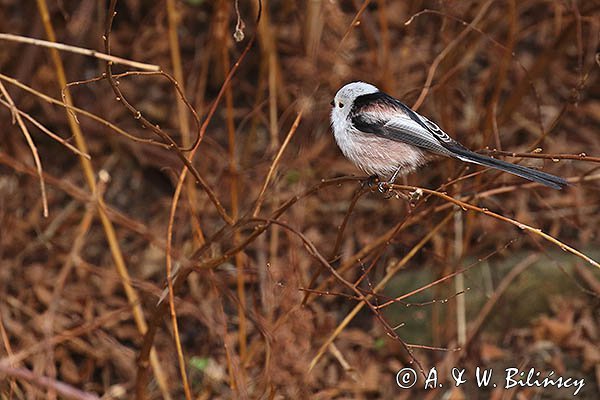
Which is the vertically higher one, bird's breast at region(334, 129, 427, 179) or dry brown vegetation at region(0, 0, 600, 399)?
bird's breast at region(334, 129, 427, 179)

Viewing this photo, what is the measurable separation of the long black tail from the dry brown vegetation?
123cm

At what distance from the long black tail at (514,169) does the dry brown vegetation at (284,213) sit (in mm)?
1230

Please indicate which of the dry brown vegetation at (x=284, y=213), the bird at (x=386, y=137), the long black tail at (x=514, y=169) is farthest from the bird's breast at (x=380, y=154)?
the dry brown vegetation at (x=284, y=213)

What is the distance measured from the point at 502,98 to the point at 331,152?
1264mm

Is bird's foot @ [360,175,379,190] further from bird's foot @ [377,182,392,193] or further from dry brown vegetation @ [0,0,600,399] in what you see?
dry brown vegetation @ [0,0,600,399]

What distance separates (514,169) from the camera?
255cm

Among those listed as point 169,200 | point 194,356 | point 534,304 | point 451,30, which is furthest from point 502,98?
point 194,356

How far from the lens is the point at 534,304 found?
457 centimetres

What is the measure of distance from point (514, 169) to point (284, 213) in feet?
7.20

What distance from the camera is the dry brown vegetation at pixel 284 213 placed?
4.27 metres

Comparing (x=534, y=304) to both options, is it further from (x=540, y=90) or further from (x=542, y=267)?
(x=540, y=90)

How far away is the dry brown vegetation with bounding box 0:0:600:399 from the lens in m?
4.27

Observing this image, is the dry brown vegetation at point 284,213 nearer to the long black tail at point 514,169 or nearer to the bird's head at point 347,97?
the bird's head at point 347,97

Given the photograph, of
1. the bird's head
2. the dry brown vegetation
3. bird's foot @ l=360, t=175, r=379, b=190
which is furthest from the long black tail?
the dry brown vegetation
